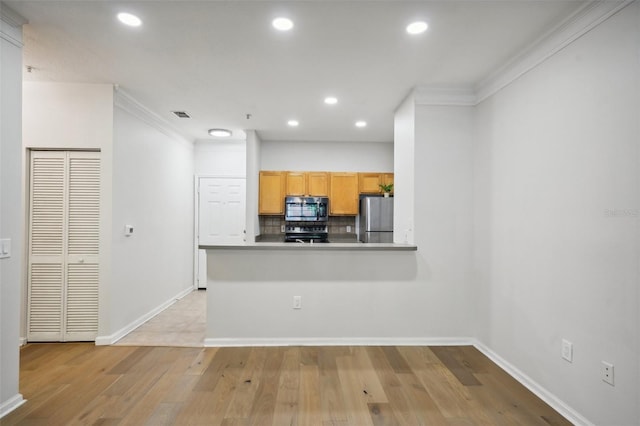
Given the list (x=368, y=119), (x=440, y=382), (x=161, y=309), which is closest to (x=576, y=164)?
(x=440, y=382)

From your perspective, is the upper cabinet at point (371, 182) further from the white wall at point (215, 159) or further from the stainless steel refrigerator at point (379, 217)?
the white wall at point (215, 159)

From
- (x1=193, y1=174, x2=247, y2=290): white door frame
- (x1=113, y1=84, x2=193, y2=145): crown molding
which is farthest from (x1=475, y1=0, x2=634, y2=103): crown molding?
(x1=193, y1=174, x2=247, y2=290): white door frame

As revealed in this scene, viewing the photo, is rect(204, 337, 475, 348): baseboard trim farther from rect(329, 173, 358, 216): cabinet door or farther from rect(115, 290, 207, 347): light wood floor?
rect(329, 173, 358, 216): cabinet door

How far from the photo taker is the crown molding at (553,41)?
5.99 ft

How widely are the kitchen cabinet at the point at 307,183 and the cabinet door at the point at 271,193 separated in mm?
130

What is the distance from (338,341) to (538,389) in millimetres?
1636

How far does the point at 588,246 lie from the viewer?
6.26ft

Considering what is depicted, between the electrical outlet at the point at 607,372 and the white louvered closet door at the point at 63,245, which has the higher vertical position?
the white louvered closet door at the point at 63,245

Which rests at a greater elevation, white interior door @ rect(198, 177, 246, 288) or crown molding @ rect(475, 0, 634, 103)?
crown molding @ rect(475, 0, 634, 103)

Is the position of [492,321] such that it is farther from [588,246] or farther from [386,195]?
[386,195]

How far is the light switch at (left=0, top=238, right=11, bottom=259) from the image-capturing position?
1992 mm

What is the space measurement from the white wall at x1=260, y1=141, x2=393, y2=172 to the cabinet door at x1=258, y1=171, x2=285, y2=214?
30 centimetres

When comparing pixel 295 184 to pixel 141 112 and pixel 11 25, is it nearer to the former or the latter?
pixel 141 112

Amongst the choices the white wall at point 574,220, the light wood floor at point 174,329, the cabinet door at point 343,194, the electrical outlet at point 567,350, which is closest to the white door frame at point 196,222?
the light wood floor at point 174,329
